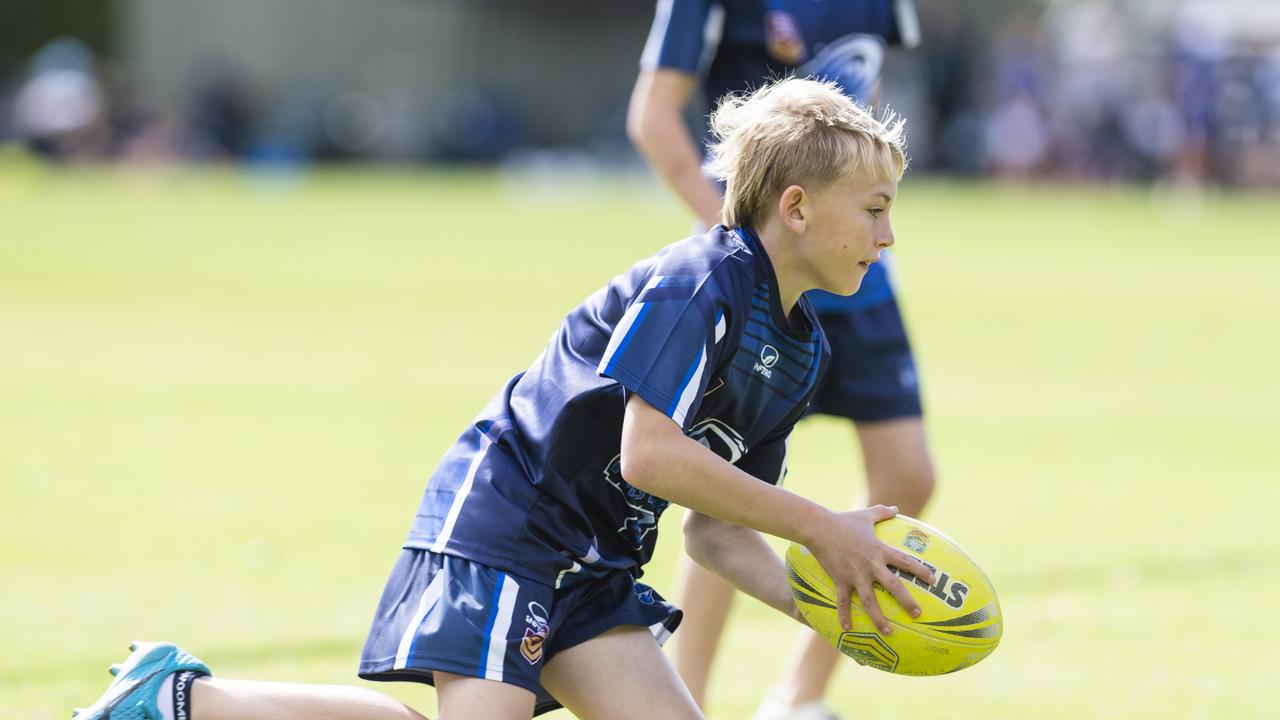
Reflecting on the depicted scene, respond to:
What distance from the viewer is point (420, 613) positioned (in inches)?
150

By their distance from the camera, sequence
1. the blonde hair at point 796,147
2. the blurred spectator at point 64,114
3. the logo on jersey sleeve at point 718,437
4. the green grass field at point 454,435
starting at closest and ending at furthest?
1. the blonde hair at point 796,147
2. the logo on jersey sleeve at point 718,437
3. the green grass field at point 454,435
4. the blurred spectator at point 64,114

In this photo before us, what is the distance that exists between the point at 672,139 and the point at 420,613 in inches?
76.5

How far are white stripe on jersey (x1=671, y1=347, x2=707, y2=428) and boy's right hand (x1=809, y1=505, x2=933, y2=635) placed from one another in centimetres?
37

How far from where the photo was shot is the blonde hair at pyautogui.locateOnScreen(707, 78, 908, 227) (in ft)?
→ 12.1

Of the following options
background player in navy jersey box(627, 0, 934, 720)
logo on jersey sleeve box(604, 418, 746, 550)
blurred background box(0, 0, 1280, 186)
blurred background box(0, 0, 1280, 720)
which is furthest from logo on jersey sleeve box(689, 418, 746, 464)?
blurred background box(0, 0, 1280, 186)

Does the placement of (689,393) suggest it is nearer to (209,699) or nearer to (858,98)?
(209,699)

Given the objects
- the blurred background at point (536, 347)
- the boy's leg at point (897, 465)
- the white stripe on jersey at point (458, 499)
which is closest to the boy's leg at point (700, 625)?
the boy's leg at point (897, 465)

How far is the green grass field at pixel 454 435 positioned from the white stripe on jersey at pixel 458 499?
142cm

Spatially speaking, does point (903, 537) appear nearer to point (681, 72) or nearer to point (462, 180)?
point (681, 72)

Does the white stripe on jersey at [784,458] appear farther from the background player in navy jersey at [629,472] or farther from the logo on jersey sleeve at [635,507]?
the logo on jersey sleeve at [635,507]

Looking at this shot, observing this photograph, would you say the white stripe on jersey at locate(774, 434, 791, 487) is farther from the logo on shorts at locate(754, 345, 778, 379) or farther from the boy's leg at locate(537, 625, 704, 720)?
the boy's leg at locate(537, 625, 704, 720)

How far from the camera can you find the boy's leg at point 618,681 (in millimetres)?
3936

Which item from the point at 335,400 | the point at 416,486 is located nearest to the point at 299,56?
the point at 335,400

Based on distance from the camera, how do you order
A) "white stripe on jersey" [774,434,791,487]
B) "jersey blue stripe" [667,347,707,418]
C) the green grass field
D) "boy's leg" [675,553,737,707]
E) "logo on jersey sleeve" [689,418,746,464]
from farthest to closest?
the green grass field → "boy's leg" [675,553,737,707] → "white stripe on jersey" [774,434,791,487] → "logo on jersey sleeve" [689,418,746,464] → "jersey blue stripe" [667,347,707,418]
